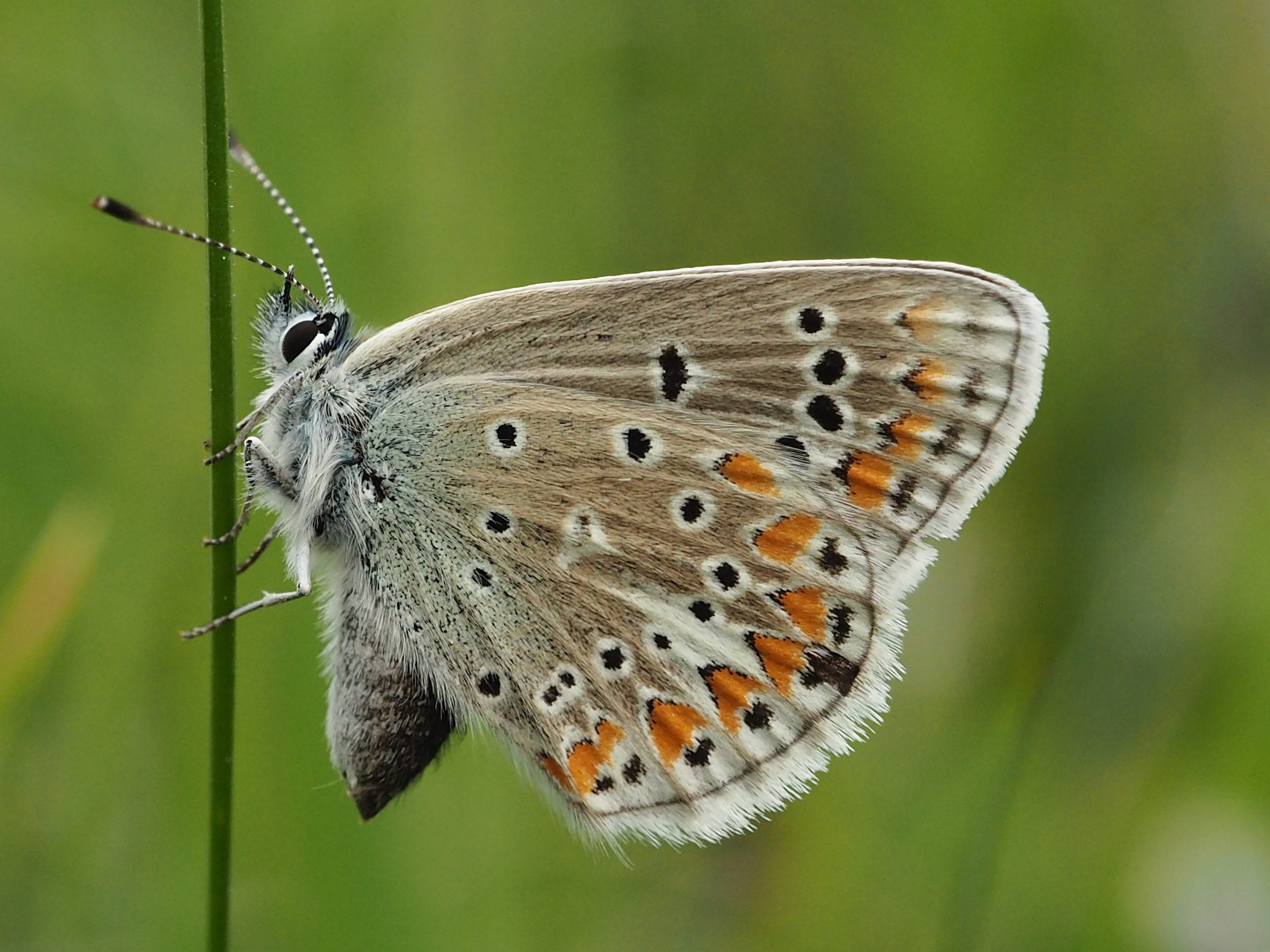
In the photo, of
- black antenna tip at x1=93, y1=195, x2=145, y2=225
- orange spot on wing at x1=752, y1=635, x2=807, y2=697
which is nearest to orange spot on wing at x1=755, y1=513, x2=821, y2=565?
orange spot on wing at x1=752, y1=635, x2=807, y2=697

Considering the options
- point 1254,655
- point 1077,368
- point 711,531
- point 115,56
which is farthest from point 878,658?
point 115,56

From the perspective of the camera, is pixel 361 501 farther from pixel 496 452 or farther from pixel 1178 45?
pixel 1178 45

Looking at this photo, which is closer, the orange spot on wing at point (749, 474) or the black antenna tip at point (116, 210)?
the black antenna tip at point (116, 210)

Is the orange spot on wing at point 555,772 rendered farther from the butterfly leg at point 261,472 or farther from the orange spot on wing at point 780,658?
the butterfly leg at point 261,472

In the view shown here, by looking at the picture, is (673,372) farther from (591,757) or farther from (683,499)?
(591,757)

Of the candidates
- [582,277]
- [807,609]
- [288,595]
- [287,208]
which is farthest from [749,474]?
[582,277]

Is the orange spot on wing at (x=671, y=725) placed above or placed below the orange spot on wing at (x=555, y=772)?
above

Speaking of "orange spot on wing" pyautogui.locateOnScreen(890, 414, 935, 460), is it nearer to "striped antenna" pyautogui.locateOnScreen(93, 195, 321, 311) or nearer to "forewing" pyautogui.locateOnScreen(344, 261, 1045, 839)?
"forewing" pyautogui.locateOnScreen(344, 261, 1045, 839)

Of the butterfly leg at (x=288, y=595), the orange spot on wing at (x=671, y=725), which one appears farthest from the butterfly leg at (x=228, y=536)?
the orange spot on wing at (x=671, y=725)
